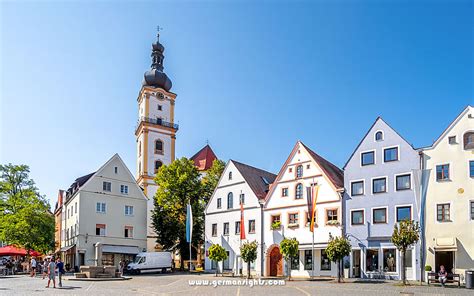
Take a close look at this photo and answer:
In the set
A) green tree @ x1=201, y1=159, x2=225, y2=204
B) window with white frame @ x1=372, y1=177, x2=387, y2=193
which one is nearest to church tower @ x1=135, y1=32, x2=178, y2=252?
green tree @ x1=201, y1=159, x2=225, y2=204

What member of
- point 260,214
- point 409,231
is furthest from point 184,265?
point 409,231

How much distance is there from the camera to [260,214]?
47.0 metres

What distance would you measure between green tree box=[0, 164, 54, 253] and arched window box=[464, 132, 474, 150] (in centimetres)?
4122

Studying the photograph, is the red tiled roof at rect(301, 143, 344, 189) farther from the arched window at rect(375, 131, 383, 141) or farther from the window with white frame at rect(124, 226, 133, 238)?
the window with white frame at rect(124, 226, 133, 238)

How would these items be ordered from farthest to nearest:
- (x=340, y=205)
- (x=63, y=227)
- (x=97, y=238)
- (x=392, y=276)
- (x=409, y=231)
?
(x=63, y=227)
(x=97, y=238)
(x=340, y=205)
(x=392, y=276)
(x=409, y=231)

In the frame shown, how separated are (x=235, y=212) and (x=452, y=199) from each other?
2157cm

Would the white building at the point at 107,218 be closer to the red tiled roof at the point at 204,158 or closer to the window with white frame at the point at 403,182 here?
the red tiled roof at the point at 204,158

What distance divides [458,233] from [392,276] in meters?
5.76

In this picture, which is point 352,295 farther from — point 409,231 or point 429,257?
point 429,257

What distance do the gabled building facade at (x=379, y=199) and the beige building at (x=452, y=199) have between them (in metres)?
1.18

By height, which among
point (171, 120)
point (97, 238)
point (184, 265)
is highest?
point (171, 120)

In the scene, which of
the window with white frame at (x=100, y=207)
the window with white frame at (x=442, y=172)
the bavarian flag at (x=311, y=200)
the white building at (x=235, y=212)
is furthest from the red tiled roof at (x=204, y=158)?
the window with white frame at (x=442, y=172)

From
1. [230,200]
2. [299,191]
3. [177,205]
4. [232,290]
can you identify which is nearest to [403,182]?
[299,191]

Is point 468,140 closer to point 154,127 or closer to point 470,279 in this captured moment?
point 470,279
